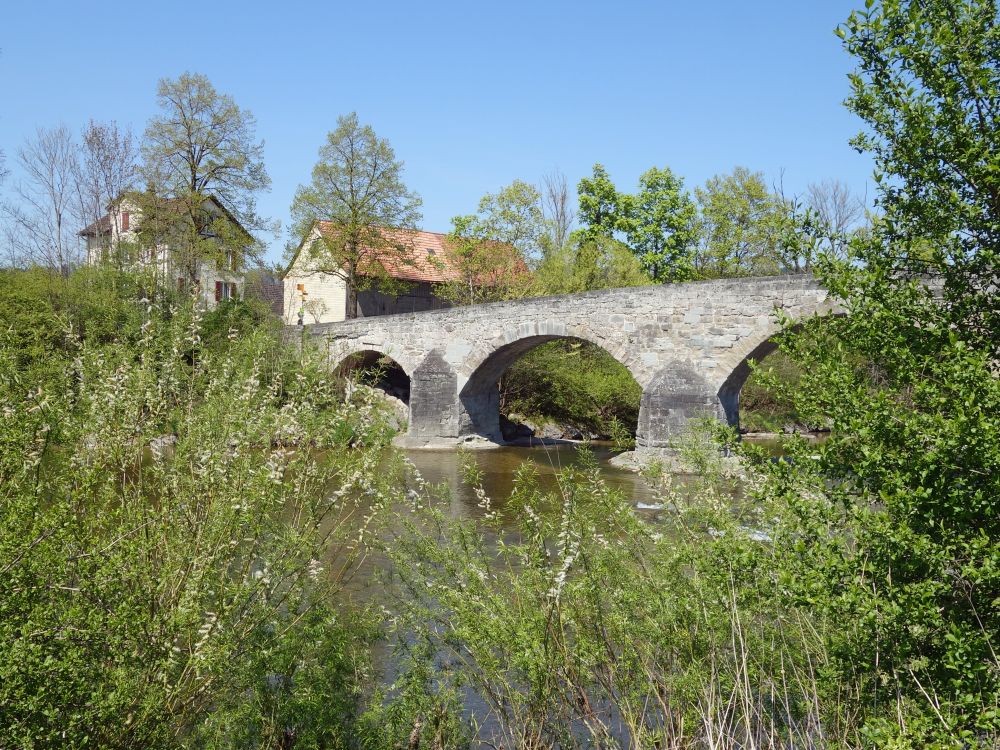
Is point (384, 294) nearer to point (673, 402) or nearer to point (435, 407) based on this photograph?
point (435, 407)

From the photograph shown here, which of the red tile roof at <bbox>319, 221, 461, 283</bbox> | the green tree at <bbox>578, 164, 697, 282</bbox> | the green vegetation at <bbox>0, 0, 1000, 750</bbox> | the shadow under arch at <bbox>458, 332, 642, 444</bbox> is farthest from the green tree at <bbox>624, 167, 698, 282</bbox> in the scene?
the green vegetation at <bbox>0, 0, 1000, 750</bbox>

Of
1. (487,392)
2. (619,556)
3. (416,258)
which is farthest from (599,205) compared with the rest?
(619,556)

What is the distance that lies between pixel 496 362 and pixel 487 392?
1.34 meters

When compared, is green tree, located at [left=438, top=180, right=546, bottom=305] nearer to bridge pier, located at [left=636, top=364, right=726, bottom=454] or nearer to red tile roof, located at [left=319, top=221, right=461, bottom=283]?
red tile roof, located at [left=319, top=221, right=461, bottom=283]

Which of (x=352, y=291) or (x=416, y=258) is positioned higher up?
(x=416, y=258)

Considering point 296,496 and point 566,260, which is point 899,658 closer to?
point 296,496

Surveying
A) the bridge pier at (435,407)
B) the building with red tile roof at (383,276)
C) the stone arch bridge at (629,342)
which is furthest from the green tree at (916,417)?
the building with red tile roof at (383,276)

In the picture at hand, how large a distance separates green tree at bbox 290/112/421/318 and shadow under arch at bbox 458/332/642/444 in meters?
7.95

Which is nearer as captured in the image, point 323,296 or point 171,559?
point 171,559

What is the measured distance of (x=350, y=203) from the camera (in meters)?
26.8

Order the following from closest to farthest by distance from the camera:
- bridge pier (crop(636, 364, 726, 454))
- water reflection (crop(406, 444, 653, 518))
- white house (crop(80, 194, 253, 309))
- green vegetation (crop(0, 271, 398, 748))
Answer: green vegetation (crop(0, 271, 398, 748)), water reflection (crop(406, 444, 653, 518)), bridge pier (crop(636, 364, 726, 454)), white house (crop(80, 194, 253, 309))

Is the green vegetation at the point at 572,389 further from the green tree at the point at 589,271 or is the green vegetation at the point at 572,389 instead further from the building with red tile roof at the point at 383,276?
the building with red tile roof at the point at 383,276

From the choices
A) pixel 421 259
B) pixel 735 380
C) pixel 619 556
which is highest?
pixel 421 259

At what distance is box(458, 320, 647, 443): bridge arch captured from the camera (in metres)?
17.4
